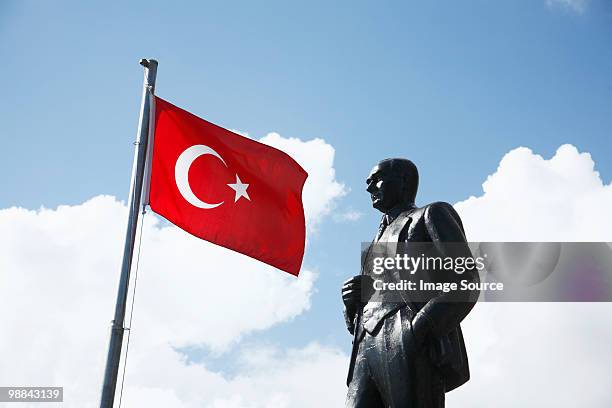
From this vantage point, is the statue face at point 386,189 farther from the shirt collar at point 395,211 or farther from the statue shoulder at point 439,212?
the statue shoulder at point 439,212

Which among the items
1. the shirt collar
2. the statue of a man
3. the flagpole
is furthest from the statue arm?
the flagpole

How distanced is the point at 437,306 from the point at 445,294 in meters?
0.14

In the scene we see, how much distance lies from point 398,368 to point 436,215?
4.49ft

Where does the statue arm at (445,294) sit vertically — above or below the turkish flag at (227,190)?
below

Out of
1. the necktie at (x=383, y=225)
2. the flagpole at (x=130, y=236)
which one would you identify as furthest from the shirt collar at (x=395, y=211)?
the flagpole at (x=130, y=236)

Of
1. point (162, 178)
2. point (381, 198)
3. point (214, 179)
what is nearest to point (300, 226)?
point (214, 179)

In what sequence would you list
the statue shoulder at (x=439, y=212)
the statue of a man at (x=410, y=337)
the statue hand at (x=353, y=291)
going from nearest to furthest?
the statue of a man at (x=410, y=337) → the statue shoulder at (x=439, y=212) → the statue hand at (x=353, y=291)

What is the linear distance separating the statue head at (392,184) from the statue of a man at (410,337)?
0.62 ft

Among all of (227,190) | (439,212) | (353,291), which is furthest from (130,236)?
(439,212)

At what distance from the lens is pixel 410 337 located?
19.3 ft

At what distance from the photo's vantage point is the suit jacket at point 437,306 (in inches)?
230

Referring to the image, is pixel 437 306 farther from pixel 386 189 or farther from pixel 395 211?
pixel 386 189

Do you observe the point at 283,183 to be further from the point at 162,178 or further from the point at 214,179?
the point at 162,178

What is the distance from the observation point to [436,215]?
20.7ft
